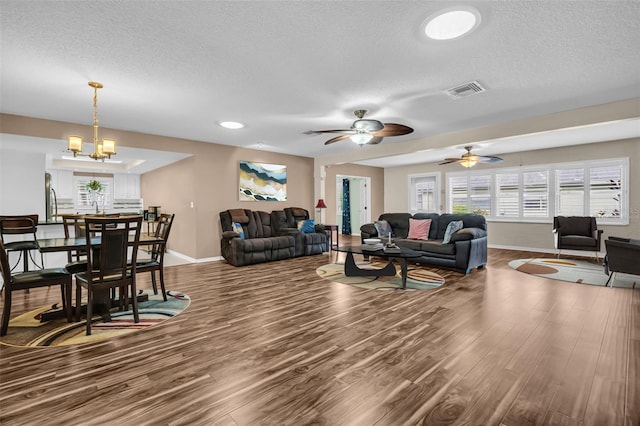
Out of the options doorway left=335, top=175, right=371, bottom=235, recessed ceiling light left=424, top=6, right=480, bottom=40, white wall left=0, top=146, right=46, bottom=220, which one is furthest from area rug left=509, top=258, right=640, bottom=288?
white wall left=0, top=146, right=46, bottom=220

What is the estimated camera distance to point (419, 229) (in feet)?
19.6

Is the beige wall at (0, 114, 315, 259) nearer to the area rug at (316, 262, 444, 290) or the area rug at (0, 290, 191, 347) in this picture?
the area rug at (316, 262, 444, 290)

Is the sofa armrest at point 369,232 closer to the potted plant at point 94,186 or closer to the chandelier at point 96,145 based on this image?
the chandelier at point 96,145

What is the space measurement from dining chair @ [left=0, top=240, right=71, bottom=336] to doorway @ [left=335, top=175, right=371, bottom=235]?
8.18m

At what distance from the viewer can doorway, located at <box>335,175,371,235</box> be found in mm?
10477

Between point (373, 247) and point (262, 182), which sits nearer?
point (373, 247)

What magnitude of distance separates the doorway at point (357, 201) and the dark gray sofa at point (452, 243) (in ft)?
13.7

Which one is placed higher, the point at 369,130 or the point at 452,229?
the point at 369,130

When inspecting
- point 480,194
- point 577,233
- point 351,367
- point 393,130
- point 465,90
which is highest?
point 465,90

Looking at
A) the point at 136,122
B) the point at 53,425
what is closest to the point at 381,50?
the point at 53,425

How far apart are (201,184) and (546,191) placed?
7977mm

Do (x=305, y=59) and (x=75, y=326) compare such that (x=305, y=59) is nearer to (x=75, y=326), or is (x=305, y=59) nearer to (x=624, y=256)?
(x=75, y=326)

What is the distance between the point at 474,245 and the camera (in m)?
4.96

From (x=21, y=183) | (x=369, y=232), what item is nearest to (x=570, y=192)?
(x=369, y=232)
